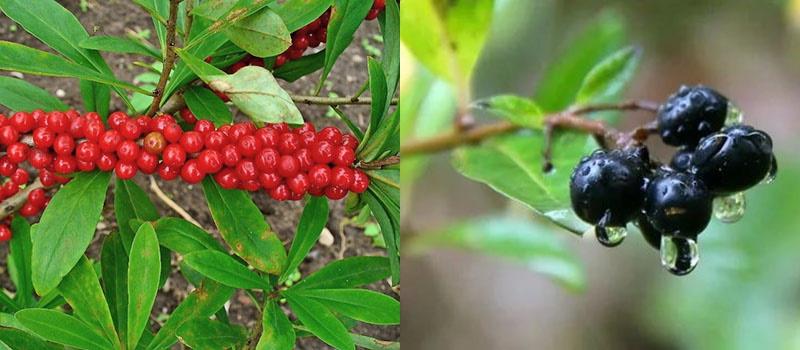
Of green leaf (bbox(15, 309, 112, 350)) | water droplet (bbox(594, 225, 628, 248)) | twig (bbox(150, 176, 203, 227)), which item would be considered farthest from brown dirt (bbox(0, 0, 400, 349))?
water droplet (bbox(594, 225, 628, 248))

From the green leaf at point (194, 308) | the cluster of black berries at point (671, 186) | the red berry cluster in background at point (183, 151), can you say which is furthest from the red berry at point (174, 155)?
the cluster of black berries at point (671, 186)

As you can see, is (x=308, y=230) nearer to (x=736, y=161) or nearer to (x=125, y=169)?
(x=125, y=169)

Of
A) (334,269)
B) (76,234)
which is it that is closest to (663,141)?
(334,269)

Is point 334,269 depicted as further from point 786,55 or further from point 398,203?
point 786,55

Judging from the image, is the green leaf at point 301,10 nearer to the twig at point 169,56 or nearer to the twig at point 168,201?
the twig at point 169,56

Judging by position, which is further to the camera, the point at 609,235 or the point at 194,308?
the point at 194,308

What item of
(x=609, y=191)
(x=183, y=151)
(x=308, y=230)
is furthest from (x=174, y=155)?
(x=609, y=191)
